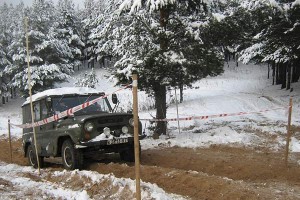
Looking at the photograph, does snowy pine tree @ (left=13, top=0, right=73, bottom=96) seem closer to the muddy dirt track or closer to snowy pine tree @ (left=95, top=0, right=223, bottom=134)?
snowy pine tree @ (left=95, top=0, right=223, bottom=134)

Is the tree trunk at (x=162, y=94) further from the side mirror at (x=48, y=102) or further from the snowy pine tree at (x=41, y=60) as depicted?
the snowy pine tree at (x=41, y=60)

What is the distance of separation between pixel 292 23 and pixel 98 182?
1403 centimetres

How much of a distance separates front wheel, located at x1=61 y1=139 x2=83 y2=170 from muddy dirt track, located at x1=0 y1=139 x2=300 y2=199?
1.65ft

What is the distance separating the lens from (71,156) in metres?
8.98

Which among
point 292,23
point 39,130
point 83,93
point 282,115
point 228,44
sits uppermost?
point 292,23

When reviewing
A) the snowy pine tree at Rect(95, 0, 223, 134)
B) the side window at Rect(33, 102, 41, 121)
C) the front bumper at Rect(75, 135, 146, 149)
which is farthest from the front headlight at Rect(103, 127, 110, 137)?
the snowy pine tree at Rect(95, 0, 223, 134)

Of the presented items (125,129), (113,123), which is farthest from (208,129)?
(113,123)

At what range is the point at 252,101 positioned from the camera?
26.7 meters

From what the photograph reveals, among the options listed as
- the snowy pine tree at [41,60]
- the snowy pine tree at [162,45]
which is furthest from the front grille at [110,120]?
the snowy pine tree at [41,60]

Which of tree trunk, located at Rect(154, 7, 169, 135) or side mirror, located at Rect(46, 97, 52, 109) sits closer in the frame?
side mirror, located at Rect(46, 97, 52, 109)

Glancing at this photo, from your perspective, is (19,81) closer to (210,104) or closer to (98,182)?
(210,104)

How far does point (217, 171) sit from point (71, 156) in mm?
3701

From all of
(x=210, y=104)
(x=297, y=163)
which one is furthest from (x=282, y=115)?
(x=297, y=163)

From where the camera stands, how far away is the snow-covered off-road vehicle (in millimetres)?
8664
